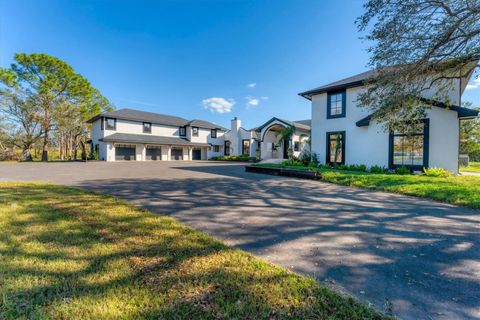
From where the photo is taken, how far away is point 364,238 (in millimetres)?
3742

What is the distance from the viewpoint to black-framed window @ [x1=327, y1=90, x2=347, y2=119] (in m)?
14.2

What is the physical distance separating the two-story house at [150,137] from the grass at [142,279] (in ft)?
82.2

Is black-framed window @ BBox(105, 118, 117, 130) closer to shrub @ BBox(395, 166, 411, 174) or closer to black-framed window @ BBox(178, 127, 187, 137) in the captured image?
black-framed window @ BBox(178, 127, 187, 137)

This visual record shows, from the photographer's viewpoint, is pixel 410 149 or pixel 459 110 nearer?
pixel 459 110

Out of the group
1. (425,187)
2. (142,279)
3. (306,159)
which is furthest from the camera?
(306,159)

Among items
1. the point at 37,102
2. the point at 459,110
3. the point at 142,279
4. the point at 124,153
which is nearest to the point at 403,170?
the point at 459,110

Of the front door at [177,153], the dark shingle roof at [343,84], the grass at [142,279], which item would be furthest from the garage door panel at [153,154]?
the grass at [142,279]

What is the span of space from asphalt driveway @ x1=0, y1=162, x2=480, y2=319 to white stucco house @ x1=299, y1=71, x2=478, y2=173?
21.9 ft

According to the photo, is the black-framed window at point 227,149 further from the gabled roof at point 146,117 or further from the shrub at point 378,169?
the shrub at point 378,169

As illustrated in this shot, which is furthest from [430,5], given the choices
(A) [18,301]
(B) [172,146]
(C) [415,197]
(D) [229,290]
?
(B) [172,146]

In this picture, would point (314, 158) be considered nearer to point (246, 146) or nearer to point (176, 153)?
point (246, 146)

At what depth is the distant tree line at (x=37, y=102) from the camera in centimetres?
2656

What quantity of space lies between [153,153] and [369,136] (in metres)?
26.5

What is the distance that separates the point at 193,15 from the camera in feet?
42.8
